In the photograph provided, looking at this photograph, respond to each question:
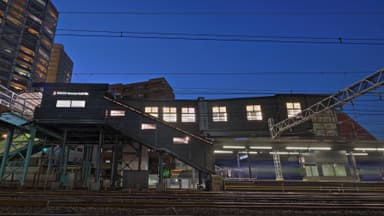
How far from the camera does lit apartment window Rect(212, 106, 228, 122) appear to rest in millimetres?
27141

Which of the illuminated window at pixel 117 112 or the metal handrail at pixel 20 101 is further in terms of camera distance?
the illuminated window at pixel 117 112

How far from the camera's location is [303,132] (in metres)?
26.1

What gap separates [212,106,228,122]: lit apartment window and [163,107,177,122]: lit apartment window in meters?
5.12

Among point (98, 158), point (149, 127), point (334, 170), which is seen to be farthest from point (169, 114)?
point (334, 170)

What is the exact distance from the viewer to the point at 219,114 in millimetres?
27312

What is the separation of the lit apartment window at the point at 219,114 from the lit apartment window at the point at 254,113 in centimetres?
298

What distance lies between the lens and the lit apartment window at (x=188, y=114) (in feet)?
90.3

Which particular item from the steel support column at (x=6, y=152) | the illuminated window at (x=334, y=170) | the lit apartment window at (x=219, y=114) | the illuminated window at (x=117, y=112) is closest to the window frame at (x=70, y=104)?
the illuminated window at (x=117, y=112)

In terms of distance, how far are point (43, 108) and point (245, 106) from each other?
2172 cm

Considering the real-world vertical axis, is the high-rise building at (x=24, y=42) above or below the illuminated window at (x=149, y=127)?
above

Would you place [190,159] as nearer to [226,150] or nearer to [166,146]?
[166,146]

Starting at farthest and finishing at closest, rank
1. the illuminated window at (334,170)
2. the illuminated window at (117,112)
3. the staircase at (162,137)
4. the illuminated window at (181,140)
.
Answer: the illuminated window at (334,170) < the illuminated window at (181,140) < the staircase at (162,137) < the illuminated window at (117,112)

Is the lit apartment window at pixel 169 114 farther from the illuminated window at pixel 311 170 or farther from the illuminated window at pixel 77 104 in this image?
the illuminated window at pixel 311 170

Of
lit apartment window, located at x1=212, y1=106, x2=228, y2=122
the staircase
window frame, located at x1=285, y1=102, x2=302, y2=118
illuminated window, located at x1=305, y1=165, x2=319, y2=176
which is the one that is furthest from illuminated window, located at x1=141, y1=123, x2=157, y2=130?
illuminated window, located at x1=305, y1=165, x2=319, y2=176
